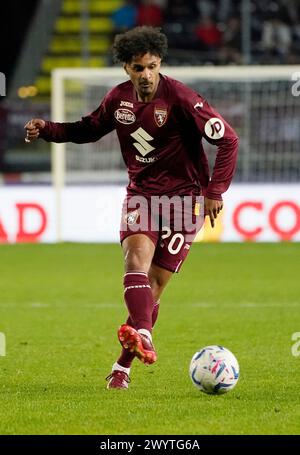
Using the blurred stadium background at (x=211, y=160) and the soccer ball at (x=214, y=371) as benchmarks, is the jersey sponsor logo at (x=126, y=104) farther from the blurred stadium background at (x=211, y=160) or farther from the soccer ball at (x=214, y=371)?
the blurred stadium background at (x=211, y=160)

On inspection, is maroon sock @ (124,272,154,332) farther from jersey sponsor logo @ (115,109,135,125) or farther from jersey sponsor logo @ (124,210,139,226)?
jersey sponsor logo @ (115,109,135,125)

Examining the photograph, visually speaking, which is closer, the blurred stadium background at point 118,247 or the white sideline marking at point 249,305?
the blurred stadium background at point 118,247

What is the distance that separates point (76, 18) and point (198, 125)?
19301 mm

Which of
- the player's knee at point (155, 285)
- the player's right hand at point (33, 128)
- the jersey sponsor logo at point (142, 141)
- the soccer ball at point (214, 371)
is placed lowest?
the soccer ball at point (214, 371)

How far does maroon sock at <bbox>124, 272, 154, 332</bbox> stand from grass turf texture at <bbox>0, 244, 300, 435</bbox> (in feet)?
1.38

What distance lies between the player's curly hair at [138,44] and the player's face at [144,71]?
0.03 meters

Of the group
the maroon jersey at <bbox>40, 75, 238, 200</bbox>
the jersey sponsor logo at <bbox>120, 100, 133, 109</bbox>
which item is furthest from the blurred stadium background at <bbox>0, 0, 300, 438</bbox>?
the jersey sponsor logo at <bbox>120, 100, 133, 109</bbox>

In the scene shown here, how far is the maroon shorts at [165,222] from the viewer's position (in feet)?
21.7

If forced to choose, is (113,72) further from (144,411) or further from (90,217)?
(144,411)

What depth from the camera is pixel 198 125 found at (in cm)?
652

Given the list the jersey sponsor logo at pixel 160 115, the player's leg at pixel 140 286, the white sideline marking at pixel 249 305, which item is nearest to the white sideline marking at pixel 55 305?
the white sideline marking at pixel 249 305

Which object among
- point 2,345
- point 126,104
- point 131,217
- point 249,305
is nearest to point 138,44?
point 126,104

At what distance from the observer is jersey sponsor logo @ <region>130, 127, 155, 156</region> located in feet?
21.7
